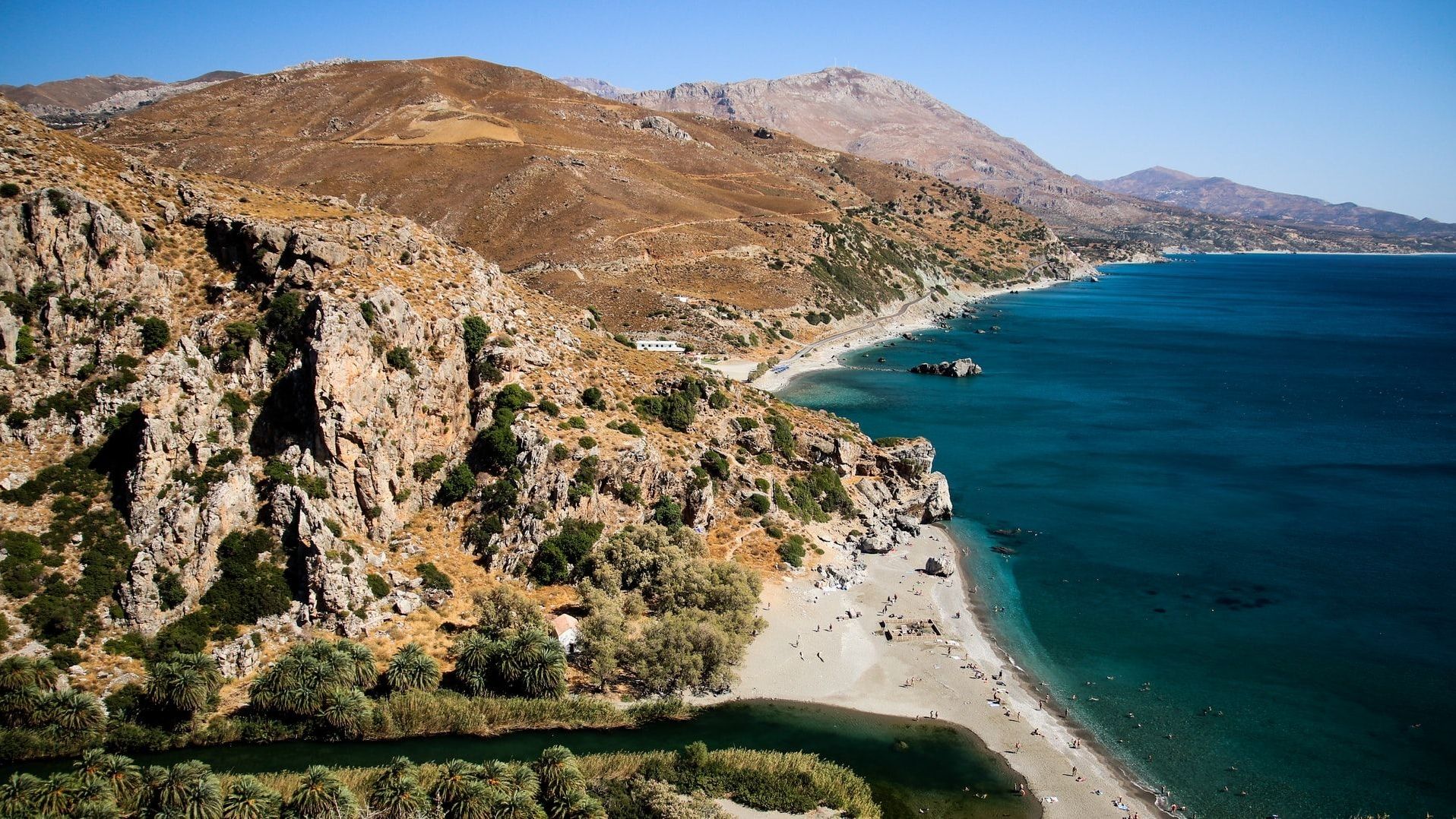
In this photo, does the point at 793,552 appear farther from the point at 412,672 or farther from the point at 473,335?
the point at 473,335

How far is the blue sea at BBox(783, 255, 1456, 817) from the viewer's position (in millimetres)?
45281

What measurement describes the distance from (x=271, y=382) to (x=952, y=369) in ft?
366

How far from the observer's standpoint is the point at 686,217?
166500mm

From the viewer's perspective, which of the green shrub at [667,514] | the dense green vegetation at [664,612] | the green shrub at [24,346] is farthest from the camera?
the green shrub at [667,514]

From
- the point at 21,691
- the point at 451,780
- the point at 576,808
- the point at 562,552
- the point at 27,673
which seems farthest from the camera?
the point at 562,552

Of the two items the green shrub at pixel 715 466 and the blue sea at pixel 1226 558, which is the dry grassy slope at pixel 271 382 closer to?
the green shrub at pixel 715 466

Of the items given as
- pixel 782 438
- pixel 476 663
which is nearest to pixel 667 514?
pixel 782 438

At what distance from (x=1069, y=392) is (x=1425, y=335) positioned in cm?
11810

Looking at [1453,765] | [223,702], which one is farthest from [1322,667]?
[223,702]

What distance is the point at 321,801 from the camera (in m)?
32.8

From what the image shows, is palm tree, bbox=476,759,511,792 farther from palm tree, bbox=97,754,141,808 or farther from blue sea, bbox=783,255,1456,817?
blue sea, bbox=783,255,1456,817

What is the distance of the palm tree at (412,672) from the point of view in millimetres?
43344

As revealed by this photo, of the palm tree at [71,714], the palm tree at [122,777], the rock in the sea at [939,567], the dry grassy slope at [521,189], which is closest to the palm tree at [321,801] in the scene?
the palm tree at [122,777]

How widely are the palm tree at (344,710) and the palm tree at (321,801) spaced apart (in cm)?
667
